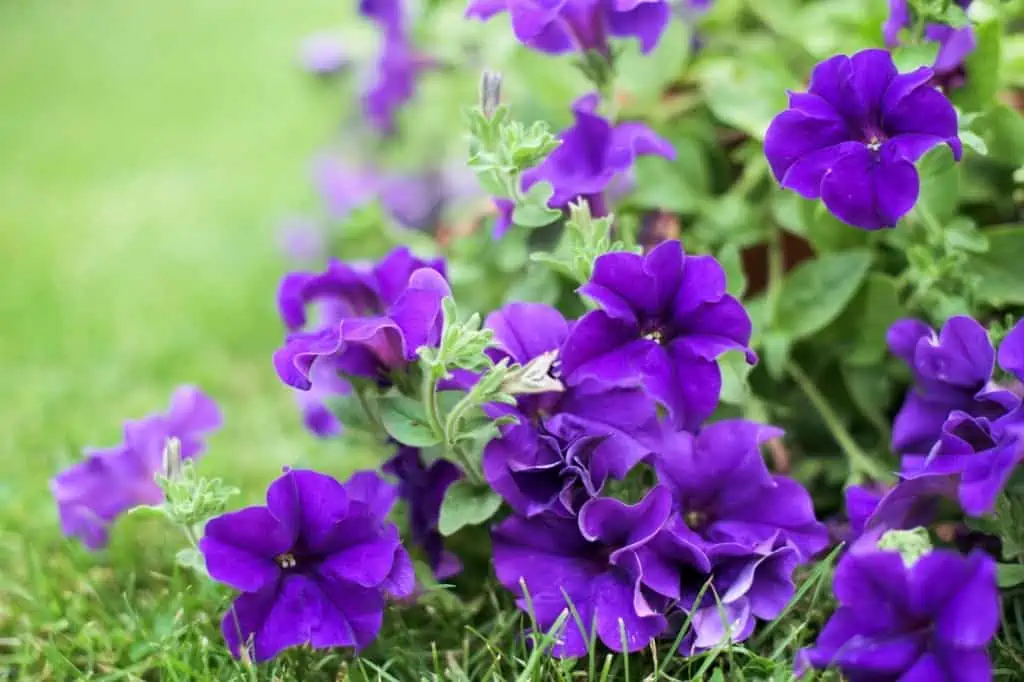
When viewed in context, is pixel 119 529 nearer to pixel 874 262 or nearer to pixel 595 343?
pixel 595 343

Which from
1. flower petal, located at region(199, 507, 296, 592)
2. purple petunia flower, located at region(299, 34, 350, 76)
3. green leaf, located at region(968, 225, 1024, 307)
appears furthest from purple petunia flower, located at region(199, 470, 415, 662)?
purple petunia flower, located at region(299, 34, 350, 76)

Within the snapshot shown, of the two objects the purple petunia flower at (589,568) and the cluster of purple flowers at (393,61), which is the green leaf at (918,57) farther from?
the cluster of purple flowers at (393,61)

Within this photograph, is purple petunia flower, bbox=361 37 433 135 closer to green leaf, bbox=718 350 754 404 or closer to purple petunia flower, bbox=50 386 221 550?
purple petunia flower, bbox=50 386 221 550

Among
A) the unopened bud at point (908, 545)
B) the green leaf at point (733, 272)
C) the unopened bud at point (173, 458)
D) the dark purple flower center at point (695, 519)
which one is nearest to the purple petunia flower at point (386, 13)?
the green leaf at point (733, 272)

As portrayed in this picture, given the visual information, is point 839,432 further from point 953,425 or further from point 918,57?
point 918,57

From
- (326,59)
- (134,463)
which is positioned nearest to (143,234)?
(326,59)
